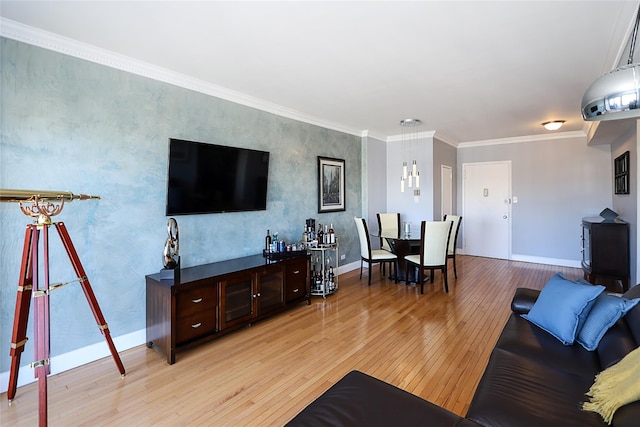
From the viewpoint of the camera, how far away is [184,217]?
3225 mm

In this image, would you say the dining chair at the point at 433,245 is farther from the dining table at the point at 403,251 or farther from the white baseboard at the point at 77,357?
the white baseboard at the point at 77,357

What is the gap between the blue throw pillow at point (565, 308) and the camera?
1.99 metres

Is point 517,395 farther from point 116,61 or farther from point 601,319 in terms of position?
point 116,61

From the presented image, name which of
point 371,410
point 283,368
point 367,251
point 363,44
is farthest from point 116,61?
point 367,251

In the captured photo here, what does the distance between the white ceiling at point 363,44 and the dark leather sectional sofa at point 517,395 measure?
6.41 ft

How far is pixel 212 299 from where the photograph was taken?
9.57ft

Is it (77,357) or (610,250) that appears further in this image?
(610,250)

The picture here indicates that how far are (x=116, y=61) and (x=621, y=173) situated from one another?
6.46 metres

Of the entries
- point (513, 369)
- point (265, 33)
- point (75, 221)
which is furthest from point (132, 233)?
point (513, 369)

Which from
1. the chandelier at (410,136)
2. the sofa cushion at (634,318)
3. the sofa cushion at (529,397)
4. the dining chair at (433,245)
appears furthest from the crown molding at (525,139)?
the sofa cushion at (529,397)

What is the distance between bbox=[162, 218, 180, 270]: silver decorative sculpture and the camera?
2.81 m

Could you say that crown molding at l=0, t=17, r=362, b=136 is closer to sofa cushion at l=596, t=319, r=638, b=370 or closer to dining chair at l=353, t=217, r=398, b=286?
dining chair at l=353, t=217, r=398, b=286

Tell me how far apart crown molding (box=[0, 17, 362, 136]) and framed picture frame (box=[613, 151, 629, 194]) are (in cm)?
474

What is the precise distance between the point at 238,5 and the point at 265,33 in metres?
0.36
